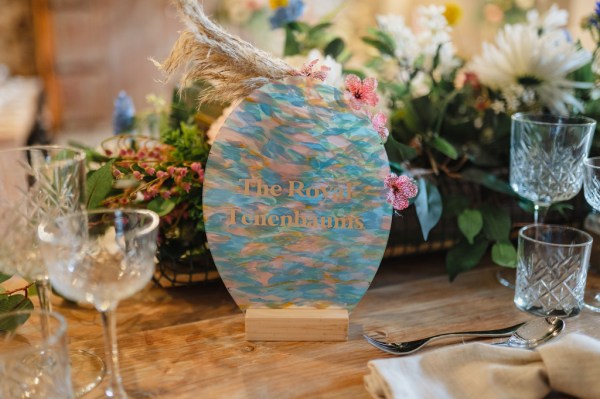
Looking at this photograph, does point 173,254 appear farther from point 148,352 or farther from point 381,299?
point 381,299

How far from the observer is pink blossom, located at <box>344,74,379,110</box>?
2.67 feet

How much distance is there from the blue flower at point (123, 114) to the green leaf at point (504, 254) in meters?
0.78

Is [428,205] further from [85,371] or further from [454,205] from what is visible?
[85,371]

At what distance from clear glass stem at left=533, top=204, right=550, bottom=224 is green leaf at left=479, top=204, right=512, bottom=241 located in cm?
5

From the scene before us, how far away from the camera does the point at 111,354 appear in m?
0.66

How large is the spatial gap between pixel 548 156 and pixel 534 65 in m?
0.25

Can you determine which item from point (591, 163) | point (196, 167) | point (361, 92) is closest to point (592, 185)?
point (591, 163)

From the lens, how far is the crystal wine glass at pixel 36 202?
2.40 feet

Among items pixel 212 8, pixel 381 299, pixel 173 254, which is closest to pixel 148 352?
pixel 173 254

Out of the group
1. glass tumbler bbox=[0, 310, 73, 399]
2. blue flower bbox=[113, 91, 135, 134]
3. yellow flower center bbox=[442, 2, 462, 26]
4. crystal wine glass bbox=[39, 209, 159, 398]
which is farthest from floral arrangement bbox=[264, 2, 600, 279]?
glass tumbler bbox=[0, 310, 73, 399]

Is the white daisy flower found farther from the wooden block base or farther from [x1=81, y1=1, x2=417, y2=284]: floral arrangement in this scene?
the wooden block base

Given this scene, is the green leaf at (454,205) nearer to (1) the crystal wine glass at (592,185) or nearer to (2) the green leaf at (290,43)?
(1) the crystal wine glass at (592,185)

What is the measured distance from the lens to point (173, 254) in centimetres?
95

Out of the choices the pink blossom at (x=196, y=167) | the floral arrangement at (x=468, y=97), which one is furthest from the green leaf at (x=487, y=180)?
the pink blossom at (x=196, y=167)
